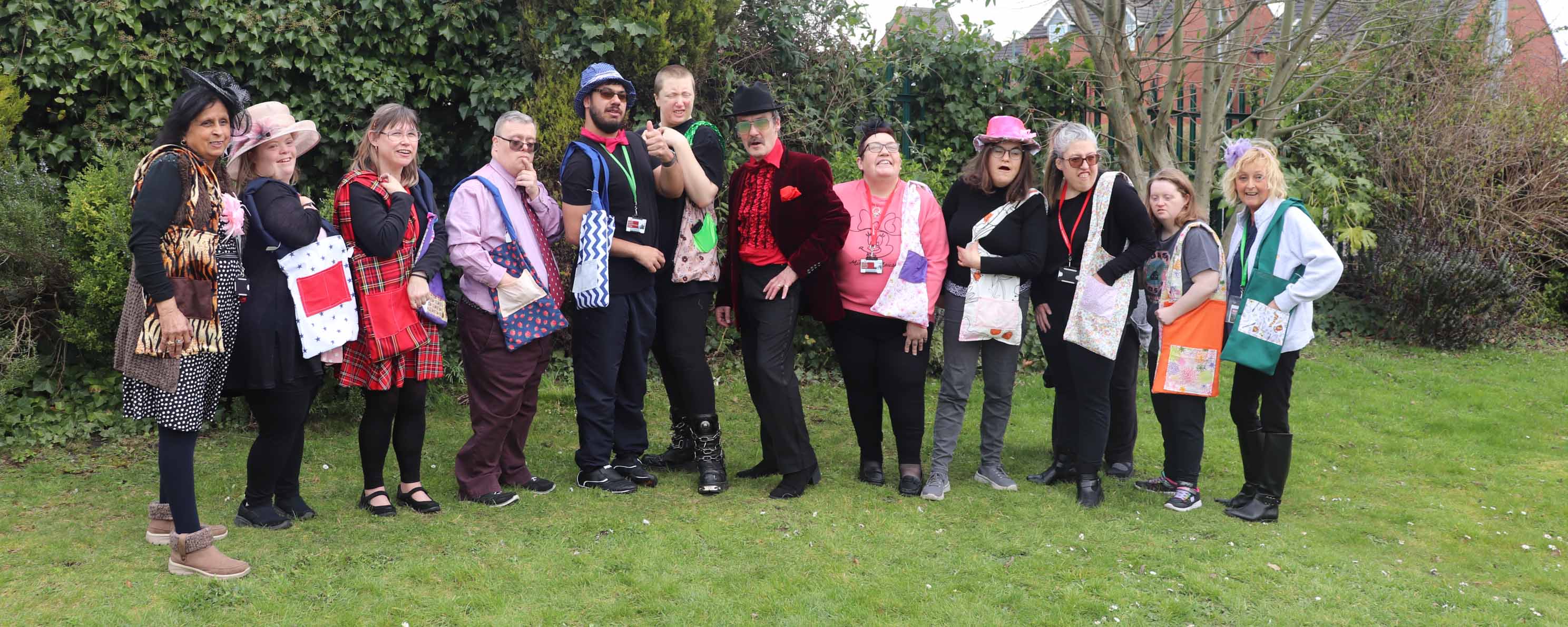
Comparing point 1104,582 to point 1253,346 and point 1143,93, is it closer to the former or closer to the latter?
point 1253,346

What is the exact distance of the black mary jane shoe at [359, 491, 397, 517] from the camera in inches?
179

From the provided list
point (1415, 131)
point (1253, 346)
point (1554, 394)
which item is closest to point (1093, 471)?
point (1253, 346)

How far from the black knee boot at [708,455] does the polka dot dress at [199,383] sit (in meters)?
2.04

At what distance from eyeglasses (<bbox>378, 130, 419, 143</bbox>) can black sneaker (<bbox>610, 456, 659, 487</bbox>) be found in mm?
1802

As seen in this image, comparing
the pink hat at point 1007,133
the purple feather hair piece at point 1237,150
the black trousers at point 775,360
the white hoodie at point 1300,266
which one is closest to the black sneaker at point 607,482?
the black trousers at point 775,360

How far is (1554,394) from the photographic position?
25.9ft

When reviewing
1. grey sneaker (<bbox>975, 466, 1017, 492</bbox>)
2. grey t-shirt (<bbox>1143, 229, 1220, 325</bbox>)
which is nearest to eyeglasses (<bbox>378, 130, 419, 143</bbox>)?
grey sneaker (<bbox>975, 466, 1017, 492</bbox>)

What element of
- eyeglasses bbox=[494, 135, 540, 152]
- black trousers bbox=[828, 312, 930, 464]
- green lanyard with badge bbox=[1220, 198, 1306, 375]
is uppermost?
eyeglasses bbox=[494, 135, 540, 152]

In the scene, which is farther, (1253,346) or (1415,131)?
(1415,131)

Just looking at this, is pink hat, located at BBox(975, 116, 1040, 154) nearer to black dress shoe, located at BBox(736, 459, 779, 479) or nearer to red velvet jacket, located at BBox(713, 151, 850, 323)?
red velvet jacket, located at BBox(713, 151, 850, 323)

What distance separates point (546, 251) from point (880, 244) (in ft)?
5.06

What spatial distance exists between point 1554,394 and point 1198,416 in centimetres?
473

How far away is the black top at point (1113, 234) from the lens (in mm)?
4840

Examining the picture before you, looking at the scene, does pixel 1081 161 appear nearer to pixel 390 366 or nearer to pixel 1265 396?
pixel 1265 396
